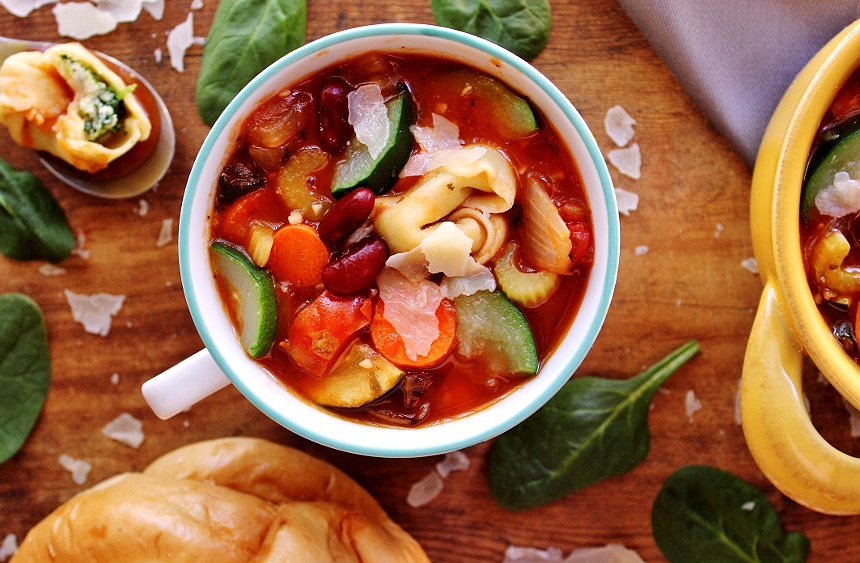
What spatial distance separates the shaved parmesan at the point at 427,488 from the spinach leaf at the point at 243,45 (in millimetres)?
1322

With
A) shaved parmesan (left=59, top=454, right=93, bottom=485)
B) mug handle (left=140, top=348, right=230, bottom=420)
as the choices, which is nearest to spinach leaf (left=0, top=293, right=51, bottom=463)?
shaved parmesan (left=59, top=454, right=93, bottom=485)

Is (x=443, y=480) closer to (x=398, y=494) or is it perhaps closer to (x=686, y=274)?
(x=398, y=494)

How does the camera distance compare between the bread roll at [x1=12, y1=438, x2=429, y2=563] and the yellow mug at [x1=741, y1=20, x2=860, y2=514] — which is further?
the bread roll at [x1=12, y1=438, x2=429, y2=563]

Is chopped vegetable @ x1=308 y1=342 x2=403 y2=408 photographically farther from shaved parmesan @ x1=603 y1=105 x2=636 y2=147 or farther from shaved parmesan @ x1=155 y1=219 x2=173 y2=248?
shaved parmesan @ x1=603 y1=105 x2=636 y2=147

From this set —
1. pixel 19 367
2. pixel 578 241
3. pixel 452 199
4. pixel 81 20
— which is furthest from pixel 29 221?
pixel 578 241

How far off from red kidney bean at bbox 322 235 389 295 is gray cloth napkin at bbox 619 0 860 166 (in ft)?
3.72

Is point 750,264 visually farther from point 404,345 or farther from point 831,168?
point 404,345

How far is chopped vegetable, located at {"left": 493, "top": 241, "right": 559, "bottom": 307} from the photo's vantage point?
1.72 meters

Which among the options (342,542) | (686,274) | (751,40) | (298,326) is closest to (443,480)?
(342,542)

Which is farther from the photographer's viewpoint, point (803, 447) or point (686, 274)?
point (686, 274)

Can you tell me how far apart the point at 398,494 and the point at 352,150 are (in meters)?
1.18

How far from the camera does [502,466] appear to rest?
2.21m

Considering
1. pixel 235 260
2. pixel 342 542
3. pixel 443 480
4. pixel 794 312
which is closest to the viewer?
pixel 235 260

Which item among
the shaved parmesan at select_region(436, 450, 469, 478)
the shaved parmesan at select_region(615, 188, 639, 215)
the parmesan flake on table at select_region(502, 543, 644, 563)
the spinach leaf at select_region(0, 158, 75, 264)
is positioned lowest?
the parmesan flake on table at select_region(502, 543, 644, 563)
